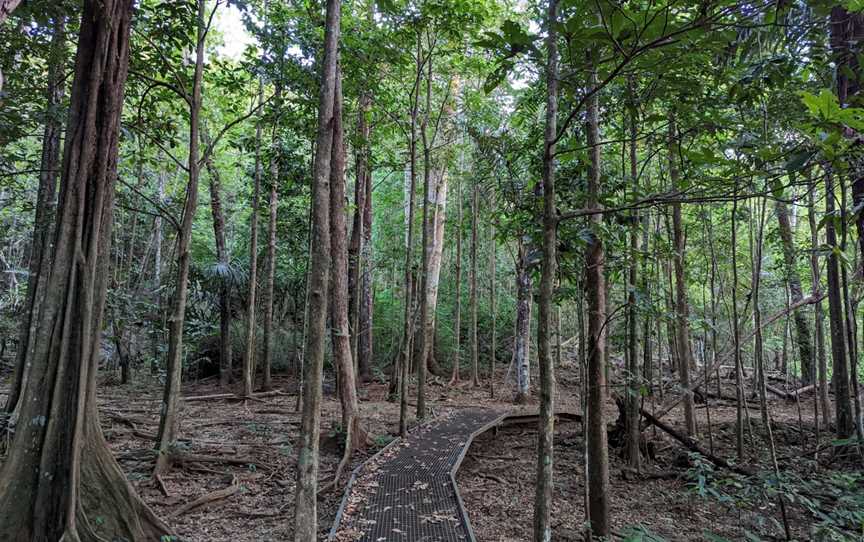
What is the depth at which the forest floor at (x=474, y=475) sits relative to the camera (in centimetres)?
491

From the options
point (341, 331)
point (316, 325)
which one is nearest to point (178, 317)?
point (341, 331)

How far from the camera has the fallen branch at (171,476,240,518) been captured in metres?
4.74

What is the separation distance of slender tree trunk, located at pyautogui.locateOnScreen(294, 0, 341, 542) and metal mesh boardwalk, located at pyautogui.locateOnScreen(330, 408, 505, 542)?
954 millimetres

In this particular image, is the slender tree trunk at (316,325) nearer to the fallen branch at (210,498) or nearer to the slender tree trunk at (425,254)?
the fallen branch at (210,498)

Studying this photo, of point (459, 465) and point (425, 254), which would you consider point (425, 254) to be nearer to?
point (425, 254)

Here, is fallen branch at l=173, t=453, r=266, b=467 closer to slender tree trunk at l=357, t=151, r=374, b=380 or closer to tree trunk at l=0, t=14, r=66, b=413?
tree trunk at l=0, t=14, r=66, b=413

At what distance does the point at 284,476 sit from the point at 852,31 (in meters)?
8.81

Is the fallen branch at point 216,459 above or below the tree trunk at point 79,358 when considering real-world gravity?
below

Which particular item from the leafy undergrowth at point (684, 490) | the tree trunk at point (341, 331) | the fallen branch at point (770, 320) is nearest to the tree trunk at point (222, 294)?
the tree trunk at point (341, 331)

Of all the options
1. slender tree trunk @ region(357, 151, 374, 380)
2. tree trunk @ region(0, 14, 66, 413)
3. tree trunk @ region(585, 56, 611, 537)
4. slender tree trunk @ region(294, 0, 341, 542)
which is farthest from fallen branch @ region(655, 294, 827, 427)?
slender tree trunk @ region(357, 151, 374, 380)

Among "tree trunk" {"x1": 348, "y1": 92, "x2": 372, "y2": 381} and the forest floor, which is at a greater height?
"tree trunk" {"x1": 348, "y1": 92, "x2": 372, "y2": 381}

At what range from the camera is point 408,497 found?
5305 mm

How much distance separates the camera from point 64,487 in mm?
3307

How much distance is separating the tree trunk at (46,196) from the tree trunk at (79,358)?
131 cm
